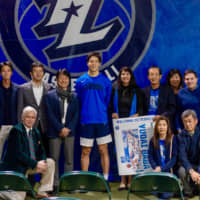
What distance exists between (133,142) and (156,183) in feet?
5.01

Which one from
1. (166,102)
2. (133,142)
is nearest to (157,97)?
(166,102)

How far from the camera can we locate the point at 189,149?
13.9 feet

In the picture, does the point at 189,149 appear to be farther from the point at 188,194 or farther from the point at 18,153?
the point at 18,153

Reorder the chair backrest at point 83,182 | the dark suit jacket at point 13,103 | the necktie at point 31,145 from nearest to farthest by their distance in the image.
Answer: the chair backrest at point 83,182 → the necktie at point 31,145 → the dark suit jacket at point 13,103

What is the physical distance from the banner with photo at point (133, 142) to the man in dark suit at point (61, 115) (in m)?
0.59

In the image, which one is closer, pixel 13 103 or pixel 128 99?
pixel 13 103

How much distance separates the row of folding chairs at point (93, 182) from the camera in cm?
302

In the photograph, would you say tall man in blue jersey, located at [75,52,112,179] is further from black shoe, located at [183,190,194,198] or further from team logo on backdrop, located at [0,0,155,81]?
black shoe, located at [183,190,194,198]

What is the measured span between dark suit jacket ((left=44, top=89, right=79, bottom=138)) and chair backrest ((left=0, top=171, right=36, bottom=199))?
146 centimetres

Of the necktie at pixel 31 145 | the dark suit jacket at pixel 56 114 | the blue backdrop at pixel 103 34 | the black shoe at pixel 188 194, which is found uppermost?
the blue backdrop at pixel 103 34

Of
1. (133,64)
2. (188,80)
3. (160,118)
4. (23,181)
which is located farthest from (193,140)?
(23,181)

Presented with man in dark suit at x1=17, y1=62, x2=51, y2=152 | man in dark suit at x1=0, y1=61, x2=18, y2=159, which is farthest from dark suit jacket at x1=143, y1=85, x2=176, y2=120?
man in dark suit at x1=0, y1=61, x2=18, y2=159

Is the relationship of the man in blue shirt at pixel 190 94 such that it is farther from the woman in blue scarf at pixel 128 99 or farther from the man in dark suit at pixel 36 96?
the man in dark suit at pixel 36 96

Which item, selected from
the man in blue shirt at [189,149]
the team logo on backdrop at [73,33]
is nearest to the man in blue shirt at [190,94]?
the man in blue shirt at [189,149]
